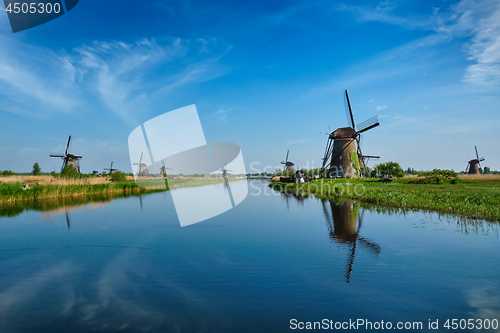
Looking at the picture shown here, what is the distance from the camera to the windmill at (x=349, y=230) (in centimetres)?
987

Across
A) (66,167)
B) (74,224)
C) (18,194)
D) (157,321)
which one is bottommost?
(157,321)

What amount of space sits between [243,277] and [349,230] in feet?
25.9

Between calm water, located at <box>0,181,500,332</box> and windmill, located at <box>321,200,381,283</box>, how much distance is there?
7cm

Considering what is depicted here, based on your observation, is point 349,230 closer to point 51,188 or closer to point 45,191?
point 45,191

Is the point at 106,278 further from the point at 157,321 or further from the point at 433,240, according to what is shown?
the point at 433,240

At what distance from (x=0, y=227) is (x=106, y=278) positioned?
1240 cm

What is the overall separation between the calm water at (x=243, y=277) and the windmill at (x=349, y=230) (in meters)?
0.07

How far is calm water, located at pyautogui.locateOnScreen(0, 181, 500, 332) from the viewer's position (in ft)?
18.4

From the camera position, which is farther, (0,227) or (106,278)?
(0,227)

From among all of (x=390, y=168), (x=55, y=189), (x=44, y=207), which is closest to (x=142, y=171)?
(x=55, y=189)

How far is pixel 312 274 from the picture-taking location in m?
7.80

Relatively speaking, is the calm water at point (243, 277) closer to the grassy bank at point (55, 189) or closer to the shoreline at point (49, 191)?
the shoreline at point (49, 191)

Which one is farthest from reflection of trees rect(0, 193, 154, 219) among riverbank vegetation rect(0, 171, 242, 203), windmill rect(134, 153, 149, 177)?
windmill rect(134, 153, 149, 177)

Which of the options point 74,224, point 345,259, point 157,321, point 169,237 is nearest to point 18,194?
point 74,224
